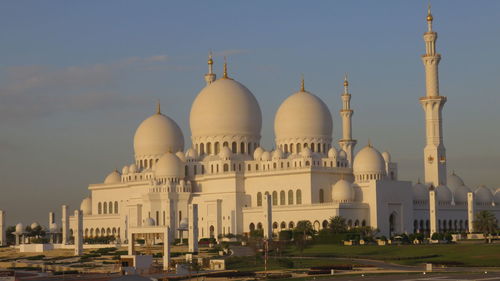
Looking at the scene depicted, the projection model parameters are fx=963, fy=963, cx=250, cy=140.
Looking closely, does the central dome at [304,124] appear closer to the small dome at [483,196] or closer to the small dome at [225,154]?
the small dome at [225,154]

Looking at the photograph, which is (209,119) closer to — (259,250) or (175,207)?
(175,207)

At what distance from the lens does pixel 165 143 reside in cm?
11125

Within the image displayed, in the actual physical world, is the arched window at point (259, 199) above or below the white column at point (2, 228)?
above

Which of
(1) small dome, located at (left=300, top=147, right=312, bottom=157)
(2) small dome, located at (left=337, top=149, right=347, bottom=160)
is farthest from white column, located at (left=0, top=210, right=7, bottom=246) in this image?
(2) small dome, located at (left=337, top=149, right=347, bottom=160)

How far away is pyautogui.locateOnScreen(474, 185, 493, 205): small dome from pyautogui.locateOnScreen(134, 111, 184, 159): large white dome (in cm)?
3424

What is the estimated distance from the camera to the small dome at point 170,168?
10344cm

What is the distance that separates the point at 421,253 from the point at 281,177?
31937mm

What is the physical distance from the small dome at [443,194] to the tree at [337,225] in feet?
52.2

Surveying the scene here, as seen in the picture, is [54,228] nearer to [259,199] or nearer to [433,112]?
[259,199]

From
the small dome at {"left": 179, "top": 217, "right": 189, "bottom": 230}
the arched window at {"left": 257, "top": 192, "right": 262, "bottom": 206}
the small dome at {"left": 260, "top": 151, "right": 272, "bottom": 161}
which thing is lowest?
the small dome at {"left": 179, "top": 217, "right": 189, "bottom": 230}

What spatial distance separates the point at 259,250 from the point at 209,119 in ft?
109

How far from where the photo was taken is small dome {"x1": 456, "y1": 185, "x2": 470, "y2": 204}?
104 metres

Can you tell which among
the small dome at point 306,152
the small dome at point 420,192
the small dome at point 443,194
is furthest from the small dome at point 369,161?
the small dome at point 443,194

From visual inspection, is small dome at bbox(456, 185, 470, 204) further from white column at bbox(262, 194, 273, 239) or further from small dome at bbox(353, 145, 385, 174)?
white column at bbox(262, 194, 273, 239)
